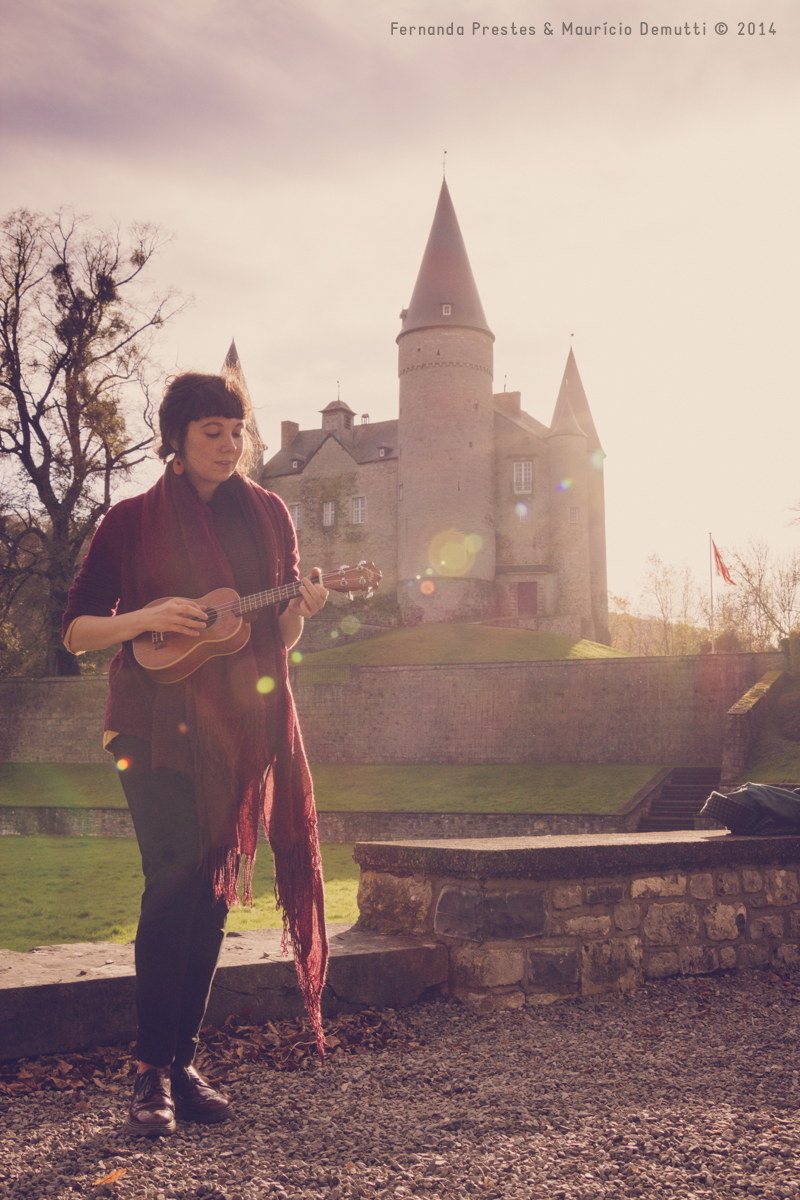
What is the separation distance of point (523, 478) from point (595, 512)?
481 cm

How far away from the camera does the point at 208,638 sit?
2.99 meters

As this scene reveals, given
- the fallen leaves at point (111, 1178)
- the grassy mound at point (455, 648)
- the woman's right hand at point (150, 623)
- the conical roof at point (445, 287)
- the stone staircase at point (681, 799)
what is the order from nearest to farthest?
the fallen leaves at point (111, 1178)
the woman's right hand at point (150, 623)
the stone staircase at point (681, 799)
the grassy mound at point (455, 648)
the conical roof at point (445, 287)

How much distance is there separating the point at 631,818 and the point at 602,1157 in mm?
18697

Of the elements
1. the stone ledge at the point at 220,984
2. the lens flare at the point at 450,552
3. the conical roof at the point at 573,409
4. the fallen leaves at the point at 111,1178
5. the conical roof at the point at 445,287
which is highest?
the conical roof at the point at 445,287

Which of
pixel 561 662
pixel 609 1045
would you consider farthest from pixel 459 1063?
pixel 561 662

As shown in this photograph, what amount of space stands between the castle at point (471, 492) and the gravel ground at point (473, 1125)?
39.2 m

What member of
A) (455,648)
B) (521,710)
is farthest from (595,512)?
(521,710)

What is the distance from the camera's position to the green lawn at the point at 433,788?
74.6 ft

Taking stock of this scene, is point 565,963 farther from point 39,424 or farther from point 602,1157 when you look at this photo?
point 39,424

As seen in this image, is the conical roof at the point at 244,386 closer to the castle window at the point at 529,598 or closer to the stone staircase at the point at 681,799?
the stone staircase at the point at 681,799

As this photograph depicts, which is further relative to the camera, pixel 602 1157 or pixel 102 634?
pixel 102 634

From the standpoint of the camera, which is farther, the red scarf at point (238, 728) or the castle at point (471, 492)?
the castle at point (471, 492)

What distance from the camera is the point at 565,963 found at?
4.23 m

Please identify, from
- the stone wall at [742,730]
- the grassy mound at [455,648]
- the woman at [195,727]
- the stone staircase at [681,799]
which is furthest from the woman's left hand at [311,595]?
the grassy mound at [455,648]
